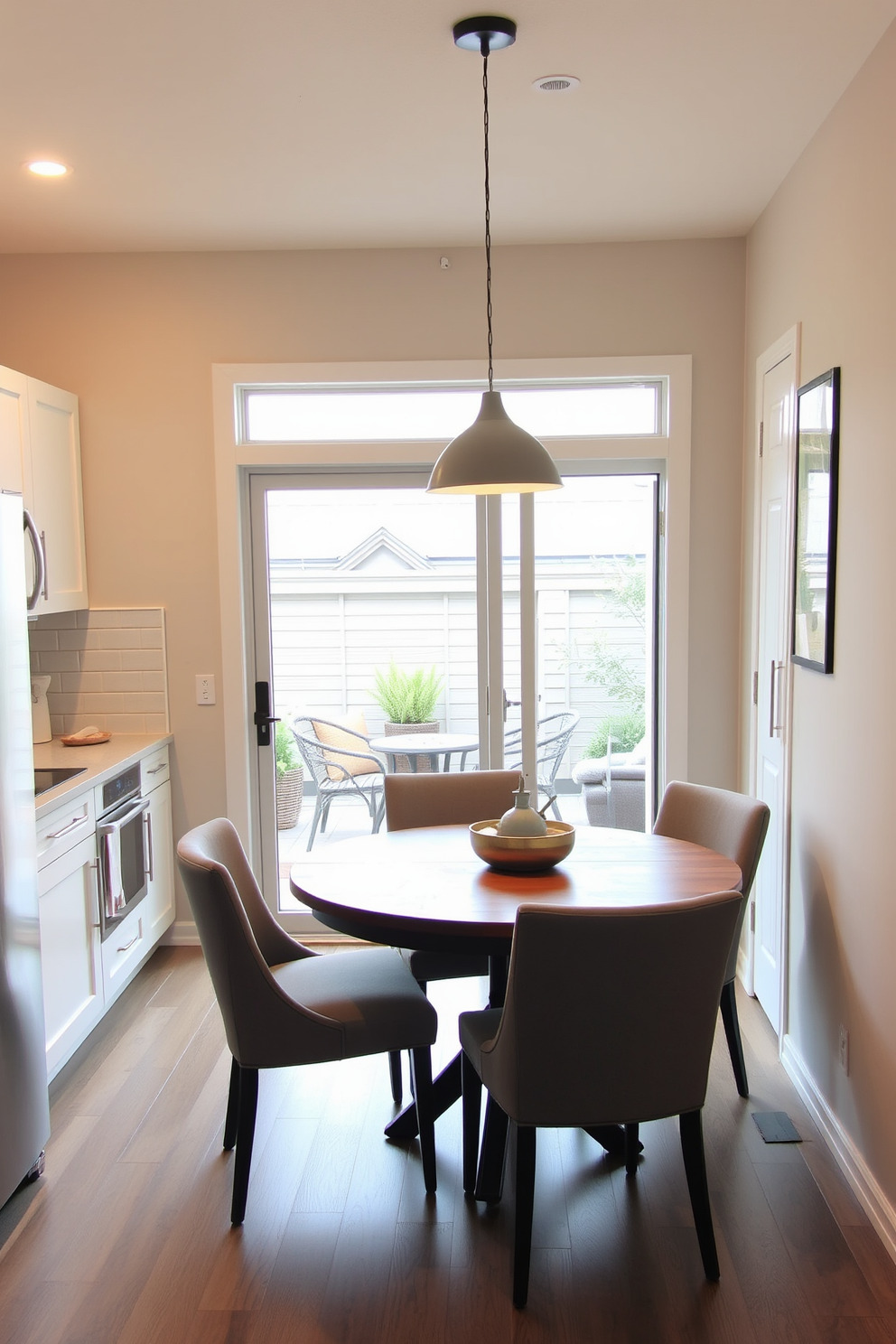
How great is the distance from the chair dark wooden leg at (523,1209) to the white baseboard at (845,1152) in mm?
844

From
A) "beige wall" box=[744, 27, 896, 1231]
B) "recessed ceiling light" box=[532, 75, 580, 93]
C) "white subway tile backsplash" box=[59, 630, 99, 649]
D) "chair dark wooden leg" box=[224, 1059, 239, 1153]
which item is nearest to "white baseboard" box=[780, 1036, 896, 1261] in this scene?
"beige wall" box=[744, 27, 896, 1231]

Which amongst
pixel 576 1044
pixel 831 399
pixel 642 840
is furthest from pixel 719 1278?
pixel 831 399

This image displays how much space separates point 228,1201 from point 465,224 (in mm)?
3284

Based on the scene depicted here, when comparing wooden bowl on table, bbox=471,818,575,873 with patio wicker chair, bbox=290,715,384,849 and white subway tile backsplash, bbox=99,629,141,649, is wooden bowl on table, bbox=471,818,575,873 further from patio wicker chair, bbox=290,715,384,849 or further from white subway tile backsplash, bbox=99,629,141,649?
white subway tile backsplash, bbox=99,629,141,649

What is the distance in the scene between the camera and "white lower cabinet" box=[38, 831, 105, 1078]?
3059 mm

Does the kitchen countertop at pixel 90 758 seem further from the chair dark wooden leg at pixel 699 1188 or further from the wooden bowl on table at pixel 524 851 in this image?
the chair dark wooden leg at pixel 699 1188

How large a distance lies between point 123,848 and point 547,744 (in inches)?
67.8

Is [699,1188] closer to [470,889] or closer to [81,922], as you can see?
[470,889]

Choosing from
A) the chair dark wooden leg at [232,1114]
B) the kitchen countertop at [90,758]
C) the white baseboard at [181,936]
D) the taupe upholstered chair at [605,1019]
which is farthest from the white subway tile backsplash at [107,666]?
the taupe upholstered chair at [605,1019]

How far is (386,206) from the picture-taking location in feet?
12.2

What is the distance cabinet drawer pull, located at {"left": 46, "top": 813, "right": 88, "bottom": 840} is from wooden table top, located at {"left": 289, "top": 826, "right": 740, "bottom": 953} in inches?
32.8

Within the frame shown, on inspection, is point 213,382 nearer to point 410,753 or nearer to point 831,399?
point 410,753

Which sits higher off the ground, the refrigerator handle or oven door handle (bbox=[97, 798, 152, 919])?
the refrigerator handle

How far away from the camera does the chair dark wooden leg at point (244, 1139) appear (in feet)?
8.19
